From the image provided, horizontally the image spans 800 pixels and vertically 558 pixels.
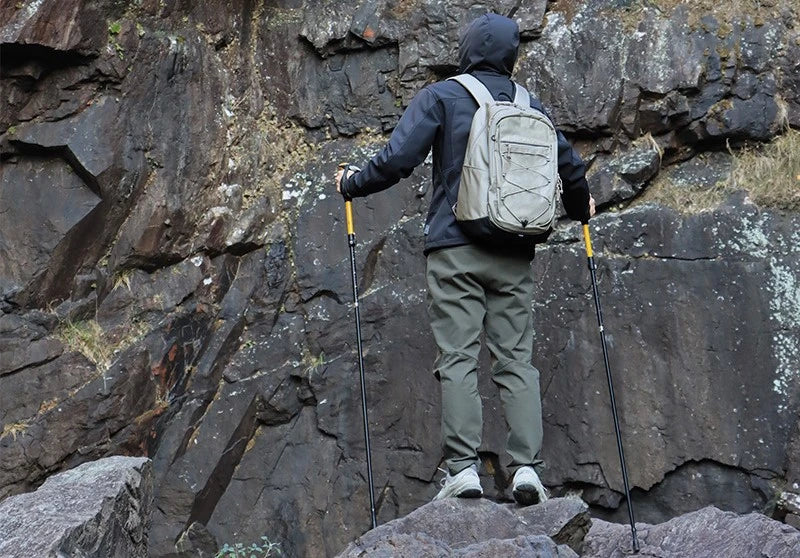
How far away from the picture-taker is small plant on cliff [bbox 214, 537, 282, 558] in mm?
7273

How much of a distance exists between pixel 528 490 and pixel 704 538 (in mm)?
910

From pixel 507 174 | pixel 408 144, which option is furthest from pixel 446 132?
pixel 507 174

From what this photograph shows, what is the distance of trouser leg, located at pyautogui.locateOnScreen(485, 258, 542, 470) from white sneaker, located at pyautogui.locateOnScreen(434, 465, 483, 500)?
0.35 m

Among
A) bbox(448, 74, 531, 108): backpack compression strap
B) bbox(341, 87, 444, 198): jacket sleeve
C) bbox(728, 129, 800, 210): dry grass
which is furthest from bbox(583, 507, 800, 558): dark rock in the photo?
bbox(728, 129, 800, 210): dry grass

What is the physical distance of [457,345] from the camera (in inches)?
221

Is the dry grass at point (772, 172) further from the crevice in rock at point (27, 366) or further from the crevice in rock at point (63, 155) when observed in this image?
the crevice in rock at point (27, 366)

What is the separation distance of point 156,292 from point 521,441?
3229mm

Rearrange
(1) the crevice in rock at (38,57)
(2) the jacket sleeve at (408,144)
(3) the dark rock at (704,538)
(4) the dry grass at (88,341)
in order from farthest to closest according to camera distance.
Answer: (4) the dry grass at (88,341) → (1) the crevice in rock at (38,57) → (2) the jacket sleeve at (408,144) → (3) the dark rock at (704,538)

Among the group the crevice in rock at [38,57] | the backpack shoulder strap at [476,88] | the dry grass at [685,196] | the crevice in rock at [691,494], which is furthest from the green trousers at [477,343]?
the crevice in rock at [38,57]

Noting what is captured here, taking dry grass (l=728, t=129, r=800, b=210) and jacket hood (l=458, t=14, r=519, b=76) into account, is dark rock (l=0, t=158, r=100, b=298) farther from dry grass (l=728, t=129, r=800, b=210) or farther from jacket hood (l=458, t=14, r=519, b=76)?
dry grass (l=728, t=129, r=800, b=210)

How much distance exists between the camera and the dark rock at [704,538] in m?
4.86

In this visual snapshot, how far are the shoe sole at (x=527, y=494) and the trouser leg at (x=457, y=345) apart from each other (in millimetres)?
293

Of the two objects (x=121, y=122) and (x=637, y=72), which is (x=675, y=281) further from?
(x=121, y=122)

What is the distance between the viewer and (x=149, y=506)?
525 centimetres
